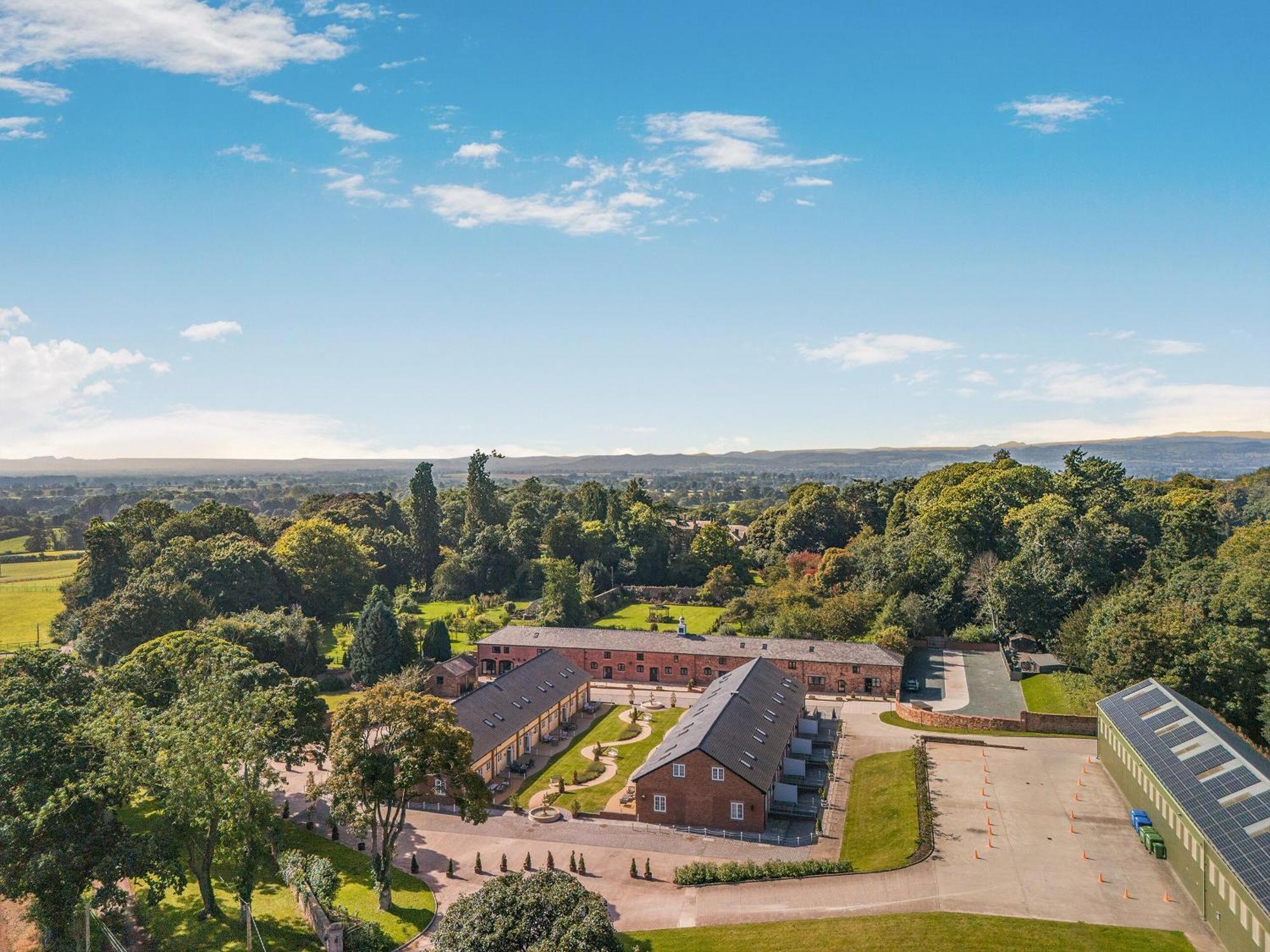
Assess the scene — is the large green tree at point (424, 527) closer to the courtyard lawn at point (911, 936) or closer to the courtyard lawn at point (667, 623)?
the courtyard lawn at point (667, 623)

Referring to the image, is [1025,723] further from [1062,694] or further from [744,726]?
[744,726]

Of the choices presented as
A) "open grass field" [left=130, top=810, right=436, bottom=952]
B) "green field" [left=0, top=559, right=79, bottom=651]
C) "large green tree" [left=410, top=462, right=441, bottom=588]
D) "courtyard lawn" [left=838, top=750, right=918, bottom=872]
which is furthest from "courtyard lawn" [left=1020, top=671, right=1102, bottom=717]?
"large green tree" [left=410, top=462, right=441, bottom=588]

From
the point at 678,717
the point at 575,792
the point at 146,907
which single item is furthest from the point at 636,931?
the point at 678,717

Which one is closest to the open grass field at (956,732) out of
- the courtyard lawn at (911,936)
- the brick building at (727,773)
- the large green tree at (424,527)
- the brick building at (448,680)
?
the brick building at (727,773)

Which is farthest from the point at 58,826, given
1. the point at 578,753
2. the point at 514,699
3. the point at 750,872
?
the point at 578,753

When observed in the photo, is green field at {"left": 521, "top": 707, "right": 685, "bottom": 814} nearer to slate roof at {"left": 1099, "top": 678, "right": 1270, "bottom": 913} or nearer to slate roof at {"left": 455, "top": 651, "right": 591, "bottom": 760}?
slate roof at {"left": 455, "top": 651, "right": 591, "bottom": 760}

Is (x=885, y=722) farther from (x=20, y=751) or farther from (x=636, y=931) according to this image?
(x=20, y=751)
